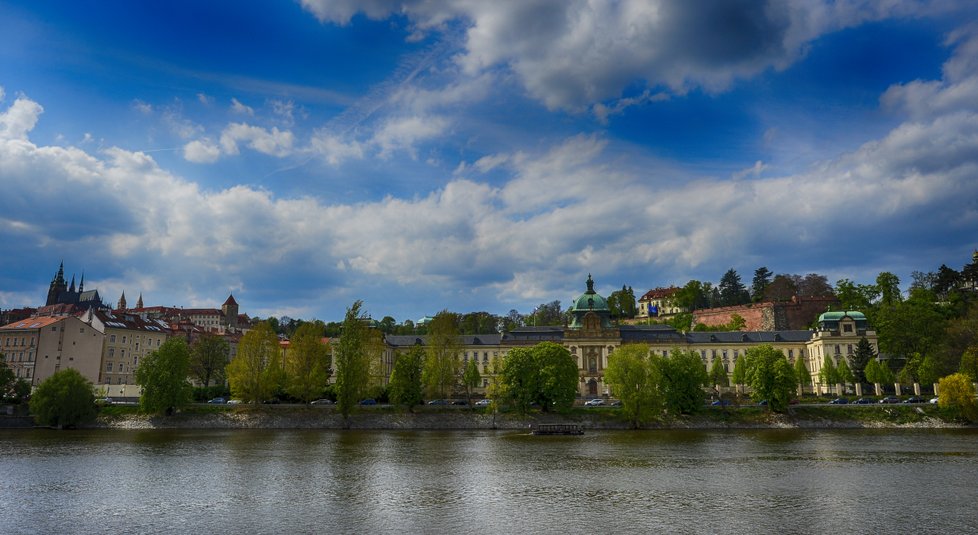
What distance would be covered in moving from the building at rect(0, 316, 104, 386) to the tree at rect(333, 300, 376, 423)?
4788 cm

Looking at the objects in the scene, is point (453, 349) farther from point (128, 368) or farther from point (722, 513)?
point (722, 513)

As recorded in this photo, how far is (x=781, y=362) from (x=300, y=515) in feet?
238

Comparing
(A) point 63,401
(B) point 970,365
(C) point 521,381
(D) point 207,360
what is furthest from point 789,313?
(A) point 63,401

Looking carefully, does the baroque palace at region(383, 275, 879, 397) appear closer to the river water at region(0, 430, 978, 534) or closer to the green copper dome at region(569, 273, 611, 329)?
the green copper dome at region(569, 273, 611, 329)

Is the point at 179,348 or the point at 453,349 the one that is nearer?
the point at 179,348

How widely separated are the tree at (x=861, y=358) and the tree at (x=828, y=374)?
3338 mm

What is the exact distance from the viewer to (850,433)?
76.8 m

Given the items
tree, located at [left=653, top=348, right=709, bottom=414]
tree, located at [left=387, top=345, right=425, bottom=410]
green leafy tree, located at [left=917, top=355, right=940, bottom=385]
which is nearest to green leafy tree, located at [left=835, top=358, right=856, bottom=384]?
green leafy tree, located at [left=917, top=355, right=940, bottom=385]

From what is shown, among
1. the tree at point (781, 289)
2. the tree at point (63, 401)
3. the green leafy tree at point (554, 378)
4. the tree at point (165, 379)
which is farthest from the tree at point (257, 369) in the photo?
the tree at point (781, 289)

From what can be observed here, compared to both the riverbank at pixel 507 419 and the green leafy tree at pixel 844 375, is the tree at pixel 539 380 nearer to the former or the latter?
the riverbank at pixel 507 419

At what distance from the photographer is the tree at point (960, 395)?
265 ft

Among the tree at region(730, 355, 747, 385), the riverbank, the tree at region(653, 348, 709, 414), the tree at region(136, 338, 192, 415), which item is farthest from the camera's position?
the tree at region(730, 355, 747, 385)

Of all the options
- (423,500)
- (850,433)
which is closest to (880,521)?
(423,500)

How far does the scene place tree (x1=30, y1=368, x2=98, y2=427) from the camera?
77250mm
